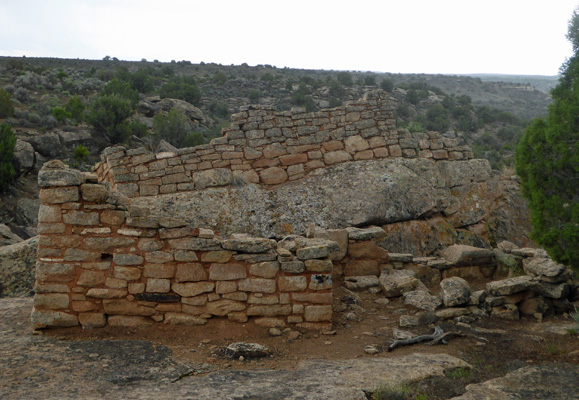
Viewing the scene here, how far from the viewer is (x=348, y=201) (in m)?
8.98

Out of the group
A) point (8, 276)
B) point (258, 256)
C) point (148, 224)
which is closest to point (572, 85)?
point (258, 256)

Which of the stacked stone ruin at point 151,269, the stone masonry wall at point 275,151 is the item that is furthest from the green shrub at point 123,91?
the stacked stone ruin at point 151,269

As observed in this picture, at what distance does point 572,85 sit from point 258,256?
4.13 meters

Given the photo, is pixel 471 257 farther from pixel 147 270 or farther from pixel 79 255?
pixel 79 255

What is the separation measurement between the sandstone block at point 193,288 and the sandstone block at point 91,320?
2.85ft

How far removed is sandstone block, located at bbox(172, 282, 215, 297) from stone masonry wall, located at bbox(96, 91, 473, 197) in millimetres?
3791

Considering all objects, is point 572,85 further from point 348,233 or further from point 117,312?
point 117,312

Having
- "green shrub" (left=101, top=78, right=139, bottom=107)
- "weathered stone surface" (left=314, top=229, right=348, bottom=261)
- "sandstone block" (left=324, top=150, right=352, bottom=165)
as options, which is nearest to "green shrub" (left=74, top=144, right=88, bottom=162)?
"green shrub" (left=101, top=78, right=139, bottom=107)

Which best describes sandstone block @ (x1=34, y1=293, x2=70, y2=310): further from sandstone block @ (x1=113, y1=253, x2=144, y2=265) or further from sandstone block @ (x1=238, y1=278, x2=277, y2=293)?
sandstone block @ (x1=238, y1=278, x2=277, y2=293)

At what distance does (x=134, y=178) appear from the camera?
29.2 feet

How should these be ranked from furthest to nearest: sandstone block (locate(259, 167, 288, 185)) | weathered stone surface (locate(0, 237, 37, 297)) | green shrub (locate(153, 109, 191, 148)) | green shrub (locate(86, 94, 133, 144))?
green shrub (locate(153, 109, 191, 148)) → green shrub (locate(86, 94, 133, 144)) → sandstone block (locate(259, 167, 288, 185)) → weathered stone surface (locate(0, 237, 37, 297))

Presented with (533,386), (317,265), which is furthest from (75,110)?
(533,386)

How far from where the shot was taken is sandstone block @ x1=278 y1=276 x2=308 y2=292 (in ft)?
18.1

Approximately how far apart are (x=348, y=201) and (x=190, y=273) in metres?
4.23
